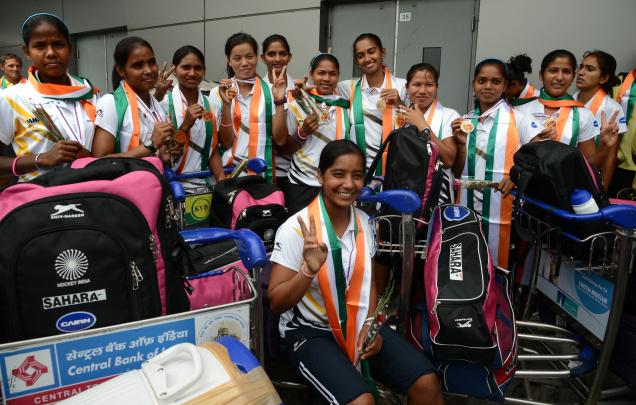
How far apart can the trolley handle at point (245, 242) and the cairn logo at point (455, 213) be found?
1107mm

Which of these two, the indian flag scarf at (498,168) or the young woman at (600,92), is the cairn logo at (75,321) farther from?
the young woman at (600,92)

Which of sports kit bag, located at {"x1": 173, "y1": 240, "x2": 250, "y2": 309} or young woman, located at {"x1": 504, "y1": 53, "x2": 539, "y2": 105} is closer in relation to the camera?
sports kit bag, located at {"x1": 173, "y1": 240, "x2": 250, "y2": 309}

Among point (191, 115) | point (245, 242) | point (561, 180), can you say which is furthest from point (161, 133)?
point (561, 180)

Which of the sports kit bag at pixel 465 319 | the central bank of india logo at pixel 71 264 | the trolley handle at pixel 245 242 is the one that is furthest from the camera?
the sports kit bag at pixel 465 319

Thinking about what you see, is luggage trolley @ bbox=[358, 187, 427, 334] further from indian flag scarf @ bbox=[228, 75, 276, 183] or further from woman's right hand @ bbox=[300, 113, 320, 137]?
indian flag scarf @ bbox=[228, 75, 276, 183]

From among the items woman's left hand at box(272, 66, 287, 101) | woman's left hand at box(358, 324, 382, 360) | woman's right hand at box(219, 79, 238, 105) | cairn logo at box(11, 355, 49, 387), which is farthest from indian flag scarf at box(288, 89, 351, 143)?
cairn logo at box(11, 355, 49, 387)

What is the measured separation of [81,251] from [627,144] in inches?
170

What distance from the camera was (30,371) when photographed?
1.27 metres

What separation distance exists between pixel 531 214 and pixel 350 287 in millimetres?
1067

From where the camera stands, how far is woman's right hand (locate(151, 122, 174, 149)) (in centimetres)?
261

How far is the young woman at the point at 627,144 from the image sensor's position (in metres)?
3.99

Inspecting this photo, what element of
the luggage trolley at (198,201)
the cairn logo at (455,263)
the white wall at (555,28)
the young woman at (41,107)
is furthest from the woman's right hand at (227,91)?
the white wall at (555,28)

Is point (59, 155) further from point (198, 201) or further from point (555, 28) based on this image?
point (555, 28)

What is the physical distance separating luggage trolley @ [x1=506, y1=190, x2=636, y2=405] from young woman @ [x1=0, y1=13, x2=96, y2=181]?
2.32m
